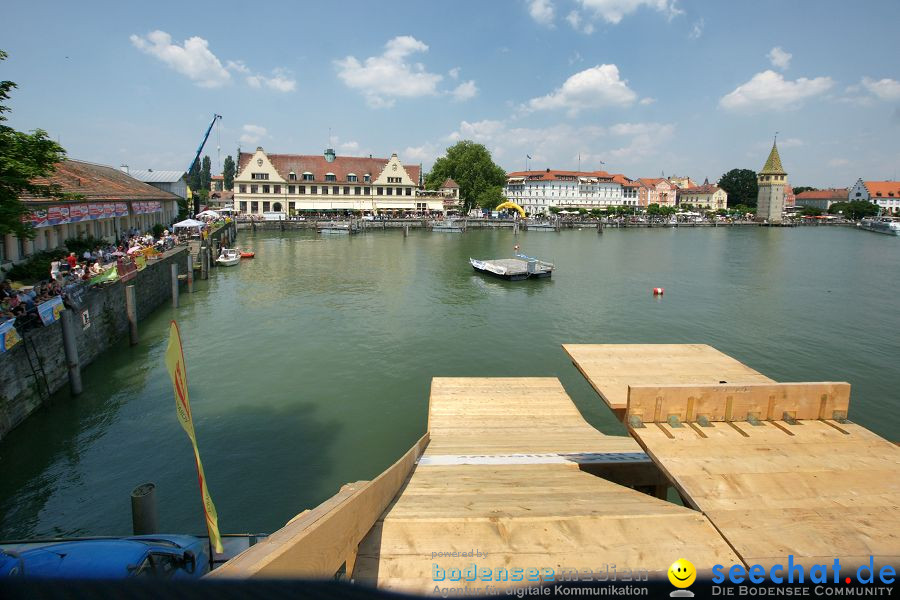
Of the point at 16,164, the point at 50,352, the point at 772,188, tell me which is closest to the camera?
the point at 16,164

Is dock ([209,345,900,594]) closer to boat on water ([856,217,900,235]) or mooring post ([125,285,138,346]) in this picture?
mooring post ([125,285,138,346])

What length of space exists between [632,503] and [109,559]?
6.24 m

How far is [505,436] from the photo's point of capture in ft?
29.6

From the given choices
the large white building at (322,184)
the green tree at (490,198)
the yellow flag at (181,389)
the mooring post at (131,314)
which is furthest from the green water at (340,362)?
the green tree at (490,198)

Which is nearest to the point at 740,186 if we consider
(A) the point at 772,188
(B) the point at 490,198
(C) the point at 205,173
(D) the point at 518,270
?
(A) the point at 772,188

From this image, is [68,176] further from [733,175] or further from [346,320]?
[733,175]

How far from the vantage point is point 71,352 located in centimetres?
1566

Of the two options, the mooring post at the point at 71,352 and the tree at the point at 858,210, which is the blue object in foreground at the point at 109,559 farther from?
the tree at the point at 858,210

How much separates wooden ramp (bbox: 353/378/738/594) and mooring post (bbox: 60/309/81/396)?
13548 mm

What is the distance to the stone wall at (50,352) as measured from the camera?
42.7 feet

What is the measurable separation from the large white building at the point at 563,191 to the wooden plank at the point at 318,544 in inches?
5414

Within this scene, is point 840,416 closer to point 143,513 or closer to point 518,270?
point 143,513

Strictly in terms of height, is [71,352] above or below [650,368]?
below

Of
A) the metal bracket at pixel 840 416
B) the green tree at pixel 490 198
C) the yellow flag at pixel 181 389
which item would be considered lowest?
the metal bracket at pixel 840 416
